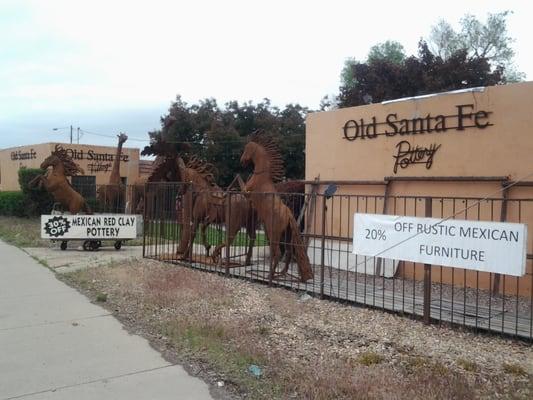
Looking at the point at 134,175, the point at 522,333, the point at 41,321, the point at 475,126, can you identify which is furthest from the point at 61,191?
the point at 134,175

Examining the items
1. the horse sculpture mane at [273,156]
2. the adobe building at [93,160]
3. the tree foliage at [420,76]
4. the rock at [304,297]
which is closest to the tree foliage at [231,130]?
the adobe building at [93,160]

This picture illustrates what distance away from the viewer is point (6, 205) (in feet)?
89.2

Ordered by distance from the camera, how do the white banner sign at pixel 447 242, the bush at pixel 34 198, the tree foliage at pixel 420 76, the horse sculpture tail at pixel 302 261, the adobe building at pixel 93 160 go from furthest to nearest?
1. the adobe building at pixel 93 160
2. the tree foliage at pixel 420 76
3. the bush at pixel 34 198
4. the horse sculpture tail at pixel 302 261
5. the white banner sign at pixel 447 242

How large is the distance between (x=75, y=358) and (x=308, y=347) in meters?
2.45

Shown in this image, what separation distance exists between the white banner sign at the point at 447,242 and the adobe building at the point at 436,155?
74 cm

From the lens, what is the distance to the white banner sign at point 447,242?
6.32 meters

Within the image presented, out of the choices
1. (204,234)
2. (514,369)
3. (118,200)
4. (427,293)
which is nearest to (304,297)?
(427,293)

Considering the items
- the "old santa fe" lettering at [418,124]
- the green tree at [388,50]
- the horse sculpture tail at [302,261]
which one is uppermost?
the green tree at [388,50]

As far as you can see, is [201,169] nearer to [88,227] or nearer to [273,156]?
[273,156]

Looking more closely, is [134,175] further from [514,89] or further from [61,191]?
[514,89]

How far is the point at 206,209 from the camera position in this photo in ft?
38.8

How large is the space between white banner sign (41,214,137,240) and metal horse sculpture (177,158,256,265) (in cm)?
375

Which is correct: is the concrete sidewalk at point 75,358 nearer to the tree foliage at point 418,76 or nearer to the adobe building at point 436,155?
the adobe building at point 436,155

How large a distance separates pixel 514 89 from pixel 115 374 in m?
8.31
